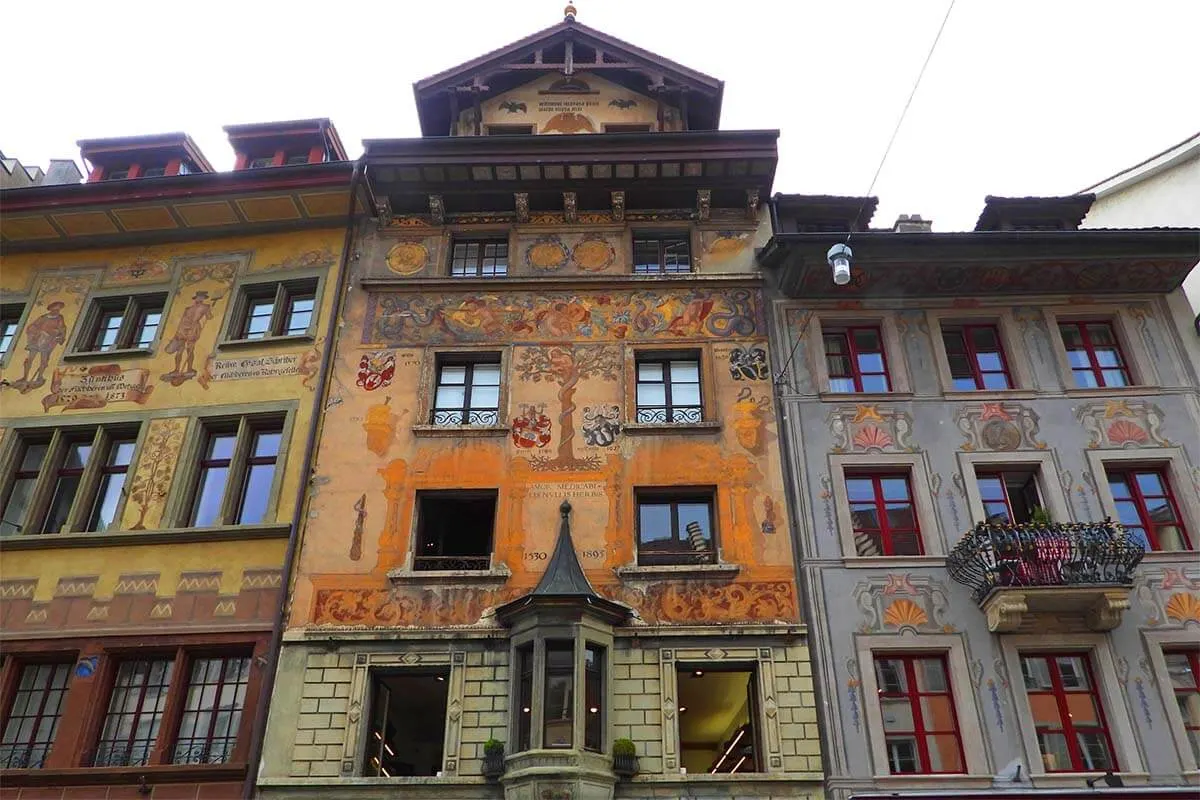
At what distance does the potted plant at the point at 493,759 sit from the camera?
13.2m

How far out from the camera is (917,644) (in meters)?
14.2

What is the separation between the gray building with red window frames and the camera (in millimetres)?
13508

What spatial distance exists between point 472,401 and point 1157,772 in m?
12.6

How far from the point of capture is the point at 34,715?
14.7m

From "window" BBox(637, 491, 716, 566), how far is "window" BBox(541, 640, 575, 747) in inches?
90.1

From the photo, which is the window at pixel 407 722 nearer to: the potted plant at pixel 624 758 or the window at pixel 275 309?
the potted plant at pixel 624 758

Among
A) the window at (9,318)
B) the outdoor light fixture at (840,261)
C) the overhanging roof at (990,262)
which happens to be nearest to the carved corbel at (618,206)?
the overhanging roof at (990,262)

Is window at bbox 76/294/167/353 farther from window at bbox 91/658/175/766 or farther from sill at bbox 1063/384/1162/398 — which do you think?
sill at bbox 1063/384/1162/398

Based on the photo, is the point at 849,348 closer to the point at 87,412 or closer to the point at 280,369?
the point at 280,369

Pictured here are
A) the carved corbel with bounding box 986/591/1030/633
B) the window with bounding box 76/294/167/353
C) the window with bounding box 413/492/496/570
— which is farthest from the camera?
the window with bounding box 76/294/167/353

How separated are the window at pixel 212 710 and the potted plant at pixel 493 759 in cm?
397

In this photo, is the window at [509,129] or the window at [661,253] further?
the window at [509,129]

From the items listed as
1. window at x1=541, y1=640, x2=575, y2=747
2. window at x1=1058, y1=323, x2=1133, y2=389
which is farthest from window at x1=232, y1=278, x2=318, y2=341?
window at x1=1058, y1=323, x2=1133, y2=389

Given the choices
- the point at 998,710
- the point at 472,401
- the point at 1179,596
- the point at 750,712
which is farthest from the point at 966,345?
the point at 472,401
